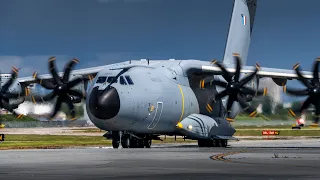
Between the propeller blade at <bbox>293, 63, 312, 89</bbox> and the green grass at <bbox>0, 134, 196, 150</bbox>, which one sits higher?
the propeller blade at <bbox>293, 63, 312, 89</bbox>

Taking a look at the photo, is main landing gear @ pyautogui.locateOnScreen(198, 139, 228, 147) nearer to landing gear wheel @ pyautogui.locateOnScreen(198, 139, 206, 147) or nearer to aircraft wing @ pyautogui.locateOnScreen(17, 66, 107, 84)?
landing gear wheel @ pyautogui.locateOnScreen(198, 139, 206, 147)

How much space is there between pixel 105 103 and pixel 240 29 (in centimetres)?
1751

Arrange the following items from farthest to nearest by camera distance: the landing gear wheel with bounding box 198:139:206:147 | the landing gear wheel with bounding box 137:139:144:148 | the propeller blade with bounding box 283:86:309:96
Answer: the landing gear wheel with bounding box 198:139:206:147
the landing gear wheel with bounding box 137:139:144:148
the propeller blade with bounding box 283:86:309:96

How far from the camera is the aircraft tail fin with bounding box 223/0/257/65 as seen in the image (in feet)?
169

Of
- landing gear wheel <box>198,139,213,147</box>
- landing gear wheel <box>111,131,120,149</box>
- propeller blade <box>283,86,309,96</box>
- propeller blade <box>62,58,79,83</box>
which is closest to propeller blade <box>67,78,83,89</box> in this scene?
propeller blade <box>62,58,79,83</box>

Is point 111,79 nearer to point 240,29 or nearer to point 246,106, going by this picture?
point 246,106

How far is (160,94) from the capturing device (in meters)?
41.7

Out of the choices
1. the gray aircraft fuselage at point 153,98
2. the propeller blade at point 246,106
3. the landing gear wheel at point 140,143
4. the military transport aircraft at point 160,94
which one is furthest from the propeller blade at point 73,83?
the propeller blade at point 246,106

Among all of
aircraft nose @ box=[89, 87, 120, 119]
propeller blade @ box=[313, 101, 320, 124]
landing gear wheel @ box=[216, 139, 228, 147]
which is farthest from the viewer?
landing gear wheel @ box=[216, 139, 228, 147]

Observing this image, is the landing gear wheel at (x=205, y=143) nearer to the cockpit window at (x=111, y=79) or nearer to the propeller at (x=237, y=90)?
the propeller at (x=237, y=90)

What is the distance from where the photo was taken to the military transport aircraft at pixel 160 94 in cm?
3981

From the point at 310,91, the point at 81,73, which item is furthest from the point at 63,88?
the point at 310,91

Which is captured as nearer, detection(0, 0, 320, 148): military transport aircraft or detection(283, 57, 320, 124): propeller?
detection(0, 0, 320, 148): military transport aircraft

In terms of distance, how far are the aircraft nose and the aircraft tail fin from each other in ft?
47.5
